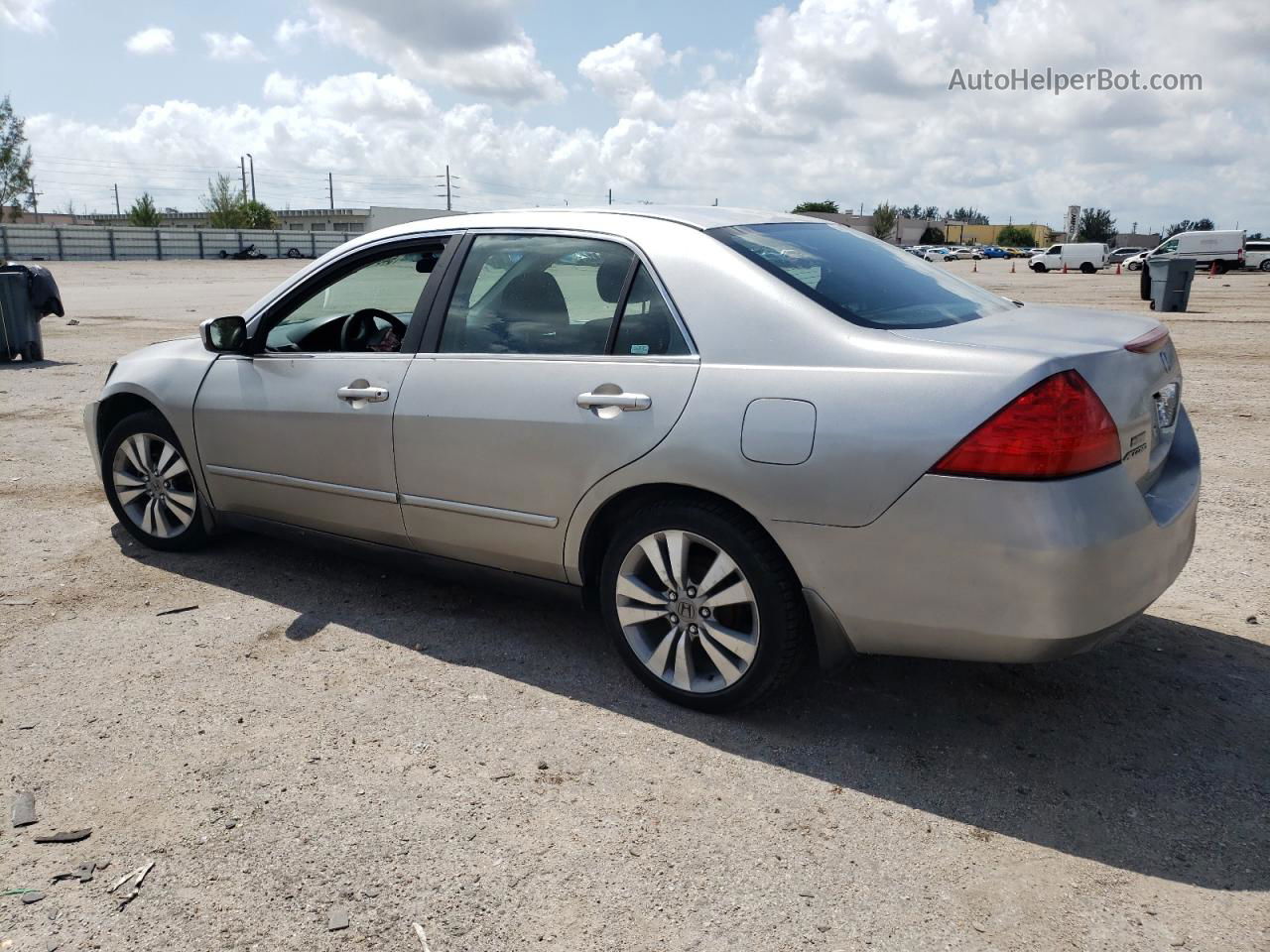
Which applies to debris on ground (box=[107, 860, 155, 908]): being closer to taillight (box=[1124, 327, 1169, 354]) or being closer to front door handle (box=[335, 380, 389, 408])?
front door handle (box=[335, 380, 389, 408])

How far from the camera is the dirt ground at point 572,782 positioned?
2.52 metres

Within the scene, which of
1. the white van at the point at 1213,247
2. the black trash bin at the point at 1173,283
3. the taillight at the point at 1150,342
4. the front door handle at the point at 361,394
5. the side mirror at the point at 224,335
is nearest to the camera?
the taillight at the point at 1150,342

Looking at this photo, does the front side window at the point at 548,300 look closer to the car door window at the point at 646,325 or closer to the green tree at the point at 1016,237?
the car door window at the point at 646,325

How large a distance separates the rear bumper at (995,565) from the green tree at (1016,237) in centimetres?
14577

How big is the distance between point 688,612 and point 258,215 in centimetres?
10153

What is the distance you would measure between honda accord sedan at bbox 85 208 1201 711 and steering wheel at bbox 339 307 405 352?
1cm

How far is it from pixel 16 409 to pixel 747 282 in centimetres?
870

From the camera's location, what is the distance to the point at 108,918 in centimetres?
252

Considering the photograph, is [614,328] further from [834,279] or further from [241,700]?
[241,700]

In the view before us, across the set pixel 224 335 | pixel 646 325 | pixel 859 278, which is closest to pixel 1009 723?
pixel 859 278

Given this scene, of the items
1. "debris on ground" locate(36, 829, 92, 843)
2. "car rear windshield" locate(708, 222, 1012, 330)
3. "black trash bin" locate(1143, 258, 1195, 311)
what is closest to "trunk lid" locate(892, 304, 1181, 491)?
"car rear windshield" locate(708, 222, 1012, 330)

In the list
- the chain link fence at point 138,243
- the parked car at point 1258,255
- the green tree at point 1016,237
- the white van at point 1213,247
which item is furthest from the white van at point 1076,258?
the green tree at point 1016,237

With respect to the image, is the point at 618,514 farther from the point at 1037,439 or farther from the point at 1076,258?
the point at 1076,258

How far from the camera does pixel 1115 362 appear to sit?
119 inches
